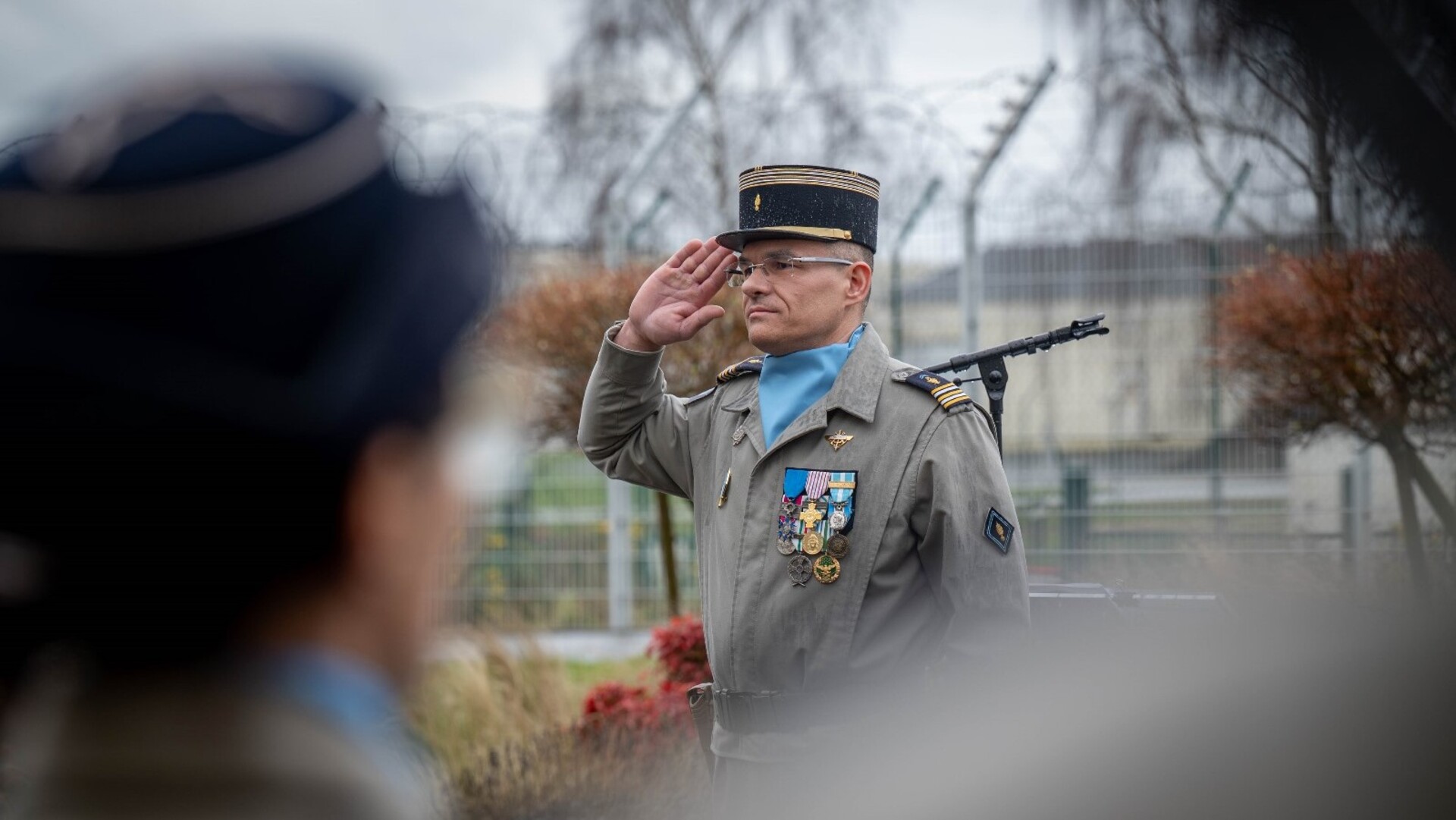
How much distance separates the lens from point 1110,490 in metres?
7.76

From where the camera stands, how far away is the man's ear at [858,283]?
9.52ft

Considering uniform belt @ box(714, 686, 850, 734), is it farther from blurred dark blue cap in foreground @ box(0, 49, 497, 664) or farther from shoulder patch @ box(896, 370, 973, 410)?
blurred dark blue cap in foreground @ box(0, 49, 497, 664)

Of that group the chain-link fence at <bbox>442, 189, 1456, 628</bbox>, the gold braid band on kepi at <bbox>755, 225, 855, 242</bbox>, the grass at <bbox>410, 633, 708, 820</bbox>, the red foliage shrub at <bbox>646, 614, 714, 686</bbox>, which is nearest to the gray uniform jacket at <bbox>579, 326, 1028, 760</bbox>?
the gold braid band on kepi at <bbox>755, 225, 855, 242</bbox>

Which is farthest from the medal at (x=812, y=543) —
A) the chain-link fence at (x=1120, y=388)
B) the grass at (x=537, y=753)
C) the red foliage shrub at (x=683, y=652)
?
the chain-link fence at (x=1120, y=388)

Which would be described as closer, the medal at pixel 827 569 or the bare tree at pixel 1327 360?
the medal at pixel 827 569

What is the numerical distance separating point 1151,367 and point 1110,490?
0.73 m

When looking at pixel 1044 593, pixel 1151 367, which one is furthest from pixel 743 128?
pixel 1044 593

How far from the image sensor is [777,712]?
8.39 feet

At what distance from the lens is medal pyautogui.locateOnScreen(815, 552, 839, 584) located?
256 cm

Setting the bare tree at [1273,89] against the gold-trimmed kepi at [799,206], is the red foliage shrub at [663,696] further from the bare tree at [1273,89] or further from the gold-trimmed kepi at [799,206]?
the bare tree at [1273,89]

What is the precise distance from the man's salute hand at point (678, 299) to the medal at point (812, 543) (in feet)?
1.60

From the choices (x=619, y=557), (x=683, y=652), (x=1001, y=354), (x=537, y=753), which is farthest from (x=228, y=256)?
(x=619, y=557)

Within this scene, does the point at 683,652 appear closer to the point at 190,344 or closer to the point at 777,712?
the point at 777,712

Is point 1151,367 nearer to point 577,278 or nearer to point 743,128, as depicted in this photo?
point 577,278
